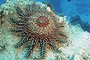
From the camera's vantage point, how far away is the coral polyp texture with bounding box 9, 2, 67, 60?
5062mm

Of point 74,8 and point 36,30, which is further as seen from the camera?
point 74,8

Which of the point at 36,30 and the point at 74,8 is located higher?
the point at 74,8

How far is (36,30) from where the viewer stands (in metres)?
5.11

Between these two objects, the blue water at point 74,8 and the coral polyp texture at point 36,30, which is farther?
the blue water at point 74,8

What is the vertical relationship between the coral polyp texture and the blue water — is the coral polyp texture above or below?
below

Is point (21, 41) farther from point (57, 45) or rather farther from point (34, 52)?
point (57, 45)

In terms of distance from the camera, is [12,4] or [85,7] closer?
[12,4]

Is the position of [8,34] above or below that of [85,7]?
below

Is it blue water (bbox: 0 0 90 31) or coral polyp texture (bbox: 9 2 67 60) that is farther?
blue water (bbox: 0 0 90 31)

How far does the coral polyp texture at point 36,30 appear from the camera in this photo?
16.6ft

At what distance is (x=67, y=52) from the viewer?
17.2 ft

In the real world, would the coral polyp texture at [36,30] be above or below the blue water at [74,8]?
below

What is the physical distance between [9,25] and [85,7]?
64.8 feet

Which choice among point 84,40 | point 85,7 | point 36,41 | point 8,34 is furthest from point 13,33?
point 85,7
